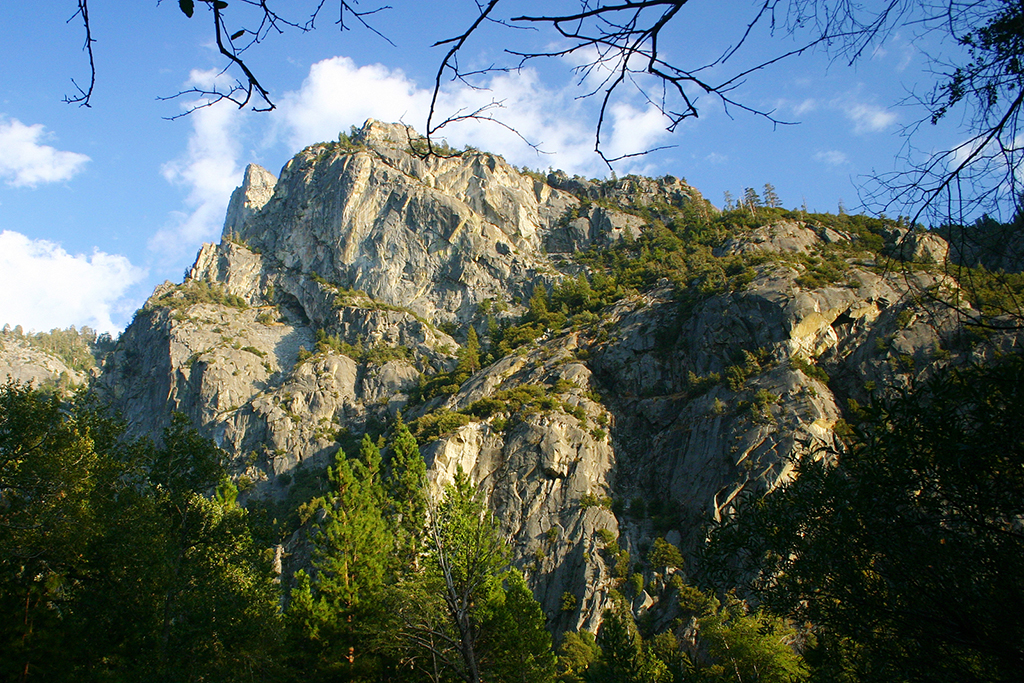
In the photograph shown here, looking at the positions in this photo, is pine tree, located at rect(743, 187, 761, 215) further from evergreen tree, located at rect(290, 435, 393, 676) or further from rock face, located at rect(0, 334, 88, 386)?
rock face, located at rect(0, 334, 88, 386)

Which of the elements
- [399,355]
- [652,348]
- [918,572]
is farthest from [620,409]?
[918,572]

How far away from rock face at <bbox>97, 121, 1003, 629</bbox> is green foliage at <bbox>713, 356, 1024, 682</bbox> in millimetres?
881

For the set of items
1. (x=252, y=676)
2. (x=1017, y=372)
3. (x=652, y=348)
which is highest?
(x=652, y=348)

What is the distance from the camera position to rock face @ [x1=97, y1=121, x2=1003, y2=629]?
1185 inches

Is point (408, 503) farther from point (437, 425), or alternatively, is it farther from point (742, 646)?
point (437, 425)

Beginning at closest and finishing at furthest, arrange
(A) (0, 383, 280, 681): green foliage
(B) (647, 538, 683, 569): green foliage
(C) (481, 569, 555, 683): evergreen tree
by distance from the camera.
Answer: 1. (A) (0, 383, 280, 681): green foliage
2. (C) (481, 569, 555, 683): evergreen tree
3. (B) (647, 538, 683, 569): green foliage

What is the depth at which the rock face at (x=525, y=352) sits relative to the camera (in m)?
30.1

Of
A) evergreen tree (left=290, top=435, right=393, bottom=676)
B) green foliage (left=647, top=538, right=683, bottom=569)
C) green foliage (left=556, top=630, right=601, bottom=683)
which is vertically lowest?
green foliage (left=556, top=630, right=601, bottom=683)

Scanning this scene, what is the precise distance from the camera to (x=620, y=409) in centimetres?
3841

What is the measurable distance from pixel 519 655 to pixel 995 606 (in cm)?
1026

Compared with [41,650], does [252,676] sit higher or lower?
lower

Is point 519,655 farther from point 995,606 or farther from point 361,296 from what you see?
point 361,296

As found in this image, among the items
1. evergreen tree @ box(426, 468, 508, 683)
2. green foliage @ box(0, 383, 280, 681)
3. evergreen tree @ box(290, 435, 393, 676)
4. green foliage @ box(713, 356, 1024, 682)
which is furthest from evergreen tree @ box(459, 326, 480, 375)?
green foliage @ box(713, 356, 1024, 682)

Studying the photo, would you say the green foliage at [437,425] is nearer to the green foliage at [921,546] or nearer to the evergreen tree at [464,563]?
the evergreen tree at [464,563]
